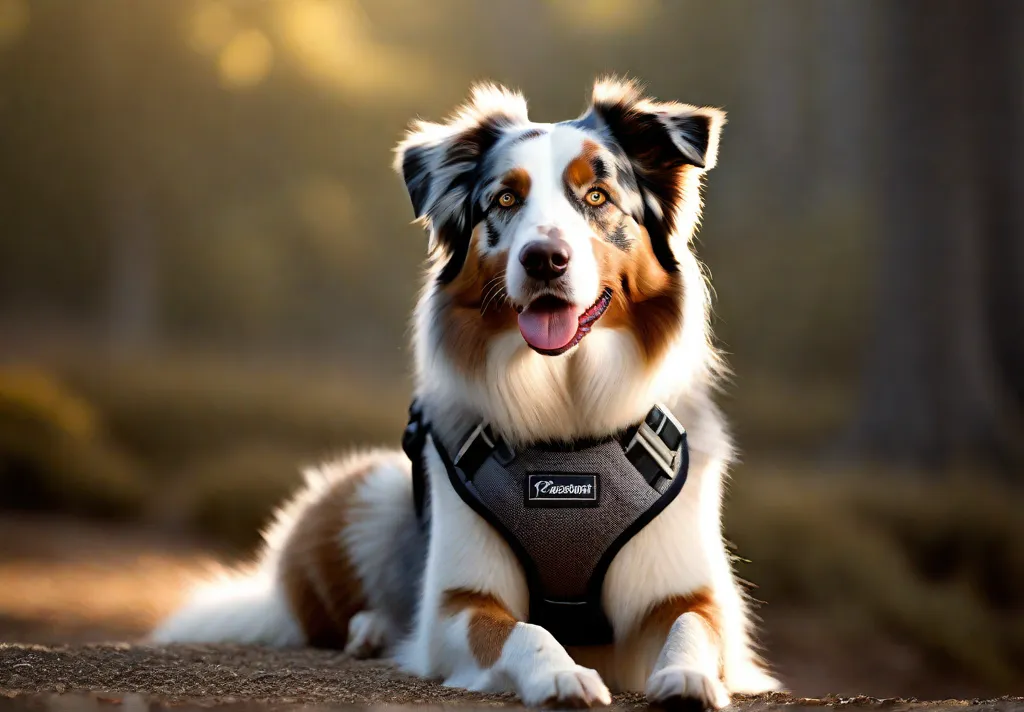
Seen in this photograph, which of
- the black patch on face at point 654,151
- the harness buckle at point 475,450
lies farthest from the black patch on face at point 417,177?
the harness buckle at point 475,450

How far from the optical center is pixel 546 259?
2889 mm

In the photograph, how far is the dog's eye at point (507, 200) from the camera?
10.3 ft

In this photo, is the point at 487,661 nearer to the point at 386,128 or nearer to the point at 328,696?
the point at 328,696

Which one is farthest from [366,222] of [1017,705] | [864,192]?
[1017,705]

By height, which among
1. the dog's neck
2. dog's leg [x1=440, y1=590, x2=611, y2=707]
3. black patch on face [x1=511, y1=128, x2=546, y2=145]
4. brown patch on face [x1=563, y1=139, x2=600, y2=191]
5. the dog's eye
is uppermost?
black patch on face [x1=511, y1=128, x2=546, y2=145]

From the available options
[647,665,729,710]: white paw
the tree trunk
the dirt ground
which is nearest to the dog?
[647,665,729,710]: white paw

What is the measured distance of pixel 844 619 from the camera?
669 cm

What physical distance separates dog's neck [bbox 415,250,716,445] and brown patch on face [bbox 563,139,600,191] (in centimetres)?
44

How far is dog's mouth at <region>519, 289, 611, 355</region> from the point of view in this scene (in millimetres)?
3002

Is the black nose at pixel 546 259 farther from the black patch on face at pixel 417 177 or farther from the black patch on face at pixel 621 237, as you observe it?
the black patch on face at pixel 417 177

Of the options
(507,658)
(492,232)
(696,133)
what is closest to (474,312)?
(492,232)

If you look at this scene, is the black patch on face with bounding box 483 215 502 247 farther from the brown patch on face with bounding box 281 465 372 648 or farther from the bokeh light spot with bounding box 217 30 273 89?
the bokeh light spot with bounding box 217 30 273 89

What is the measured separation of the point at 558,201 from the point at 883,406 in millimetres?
6075

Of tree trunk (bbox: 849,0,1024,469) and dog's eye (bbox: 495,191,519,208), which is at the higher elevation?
tree trunk (bbox: 849,0,1024,469)
